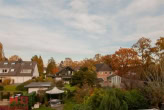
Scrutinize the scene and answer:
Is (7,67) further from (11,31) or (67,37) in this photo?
(67,37)

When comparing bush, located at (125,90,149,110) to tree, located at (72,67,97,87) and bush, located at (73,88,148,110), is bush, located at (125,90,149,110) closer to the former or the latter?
bush, located at (73,88,148,110)

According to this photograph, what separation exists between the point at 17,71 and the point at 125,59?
93.3 feet

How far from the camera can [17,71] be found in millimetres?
33844

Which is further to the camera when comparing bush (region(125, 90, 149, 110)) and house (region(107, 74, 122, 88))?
house (region(107, 74, 122, 88))

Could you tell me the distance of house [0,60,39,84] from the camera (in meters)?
32.9

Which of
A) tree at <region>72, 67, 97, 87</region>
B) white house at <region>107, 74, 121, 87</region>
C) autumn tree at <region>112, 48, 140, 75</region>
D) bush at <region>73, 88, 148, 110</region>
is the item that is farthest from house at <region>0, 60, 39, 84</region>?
bush at <region>73, 88, 148, 110</region>

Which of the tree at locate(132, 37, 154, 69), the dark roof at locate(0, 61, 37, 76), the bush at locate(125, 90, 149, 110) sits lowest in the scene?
the bush at locate(125, 90, 149, 110)

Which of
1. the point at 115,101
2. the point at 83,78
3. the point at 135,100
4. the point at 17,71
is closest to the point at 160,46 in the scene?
the point at 83,78

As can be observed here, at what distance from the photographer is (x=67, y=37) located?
18.2 meters

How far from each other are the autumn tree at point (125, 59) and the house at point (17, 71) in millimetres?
22906

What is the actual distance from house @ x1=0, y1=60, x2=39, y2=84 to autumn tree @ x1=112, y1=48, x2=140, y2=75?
2291 cm

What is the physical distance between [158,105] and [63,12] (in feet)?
37.0

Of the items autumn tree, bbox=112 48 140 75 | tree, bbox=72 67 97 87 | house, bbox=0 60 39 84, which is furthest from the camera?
house, bbox=0 60 39 84

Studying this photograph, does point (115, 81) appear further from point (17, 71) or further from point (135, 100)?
point (17, 71)
